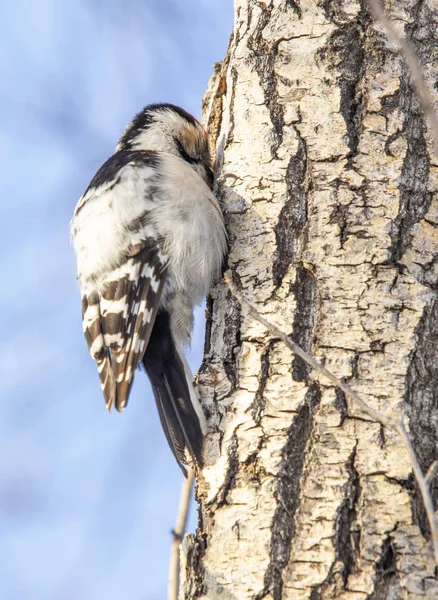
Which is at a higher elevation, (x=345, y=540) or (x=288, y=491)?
A: (x=288, y=491)

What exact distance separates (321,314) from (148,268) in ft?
3.00

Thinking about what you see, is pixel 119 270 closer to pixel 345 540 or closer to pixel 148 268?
pixel 148 268

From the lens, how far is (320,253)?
7.34 feet

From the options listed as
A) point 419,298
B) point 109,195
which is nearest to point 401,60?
point 419,298

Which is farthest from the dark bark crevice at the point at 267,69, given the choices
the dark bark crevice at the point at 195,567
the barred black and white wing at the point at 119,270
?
the dark bark crevice at the point at 195,567

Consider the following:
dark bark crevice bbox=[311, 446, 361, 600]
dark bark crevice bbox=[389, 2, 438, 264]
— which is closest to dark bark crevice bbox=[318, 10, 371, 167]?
dark bark crevice bbox=[389, 2, 438, 264]

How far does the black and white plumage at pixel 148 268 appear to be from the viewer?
264 centimetres

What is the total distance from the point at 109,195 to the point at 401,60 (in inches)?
50.4

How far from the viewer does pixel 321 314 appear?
2.14 m

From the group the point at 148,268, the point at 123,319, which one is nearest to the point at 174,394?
the point at 123,319

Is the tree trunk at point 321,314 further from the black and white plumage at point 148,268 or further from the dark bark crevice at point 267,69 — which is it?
the black and white plumage at point 148,268

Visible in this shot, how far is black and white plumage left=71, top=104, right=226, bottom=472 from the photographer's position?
8.66 feet

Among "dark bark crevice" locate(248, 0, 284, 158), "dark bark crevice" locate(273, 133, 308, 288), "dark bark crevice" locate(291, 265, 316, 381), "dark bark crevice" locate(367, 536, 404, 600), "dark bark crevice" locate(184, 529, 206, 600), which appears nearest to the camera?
A: "dark bark crevice" locate(367, 536, 404, 600)

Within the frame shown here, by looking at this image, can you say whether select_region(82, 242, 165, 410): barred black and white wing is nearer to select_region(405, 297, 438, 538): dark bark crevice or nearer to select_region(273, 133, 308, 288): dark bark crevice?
select_region(273, 133, 308, 288): dark bark crevice
